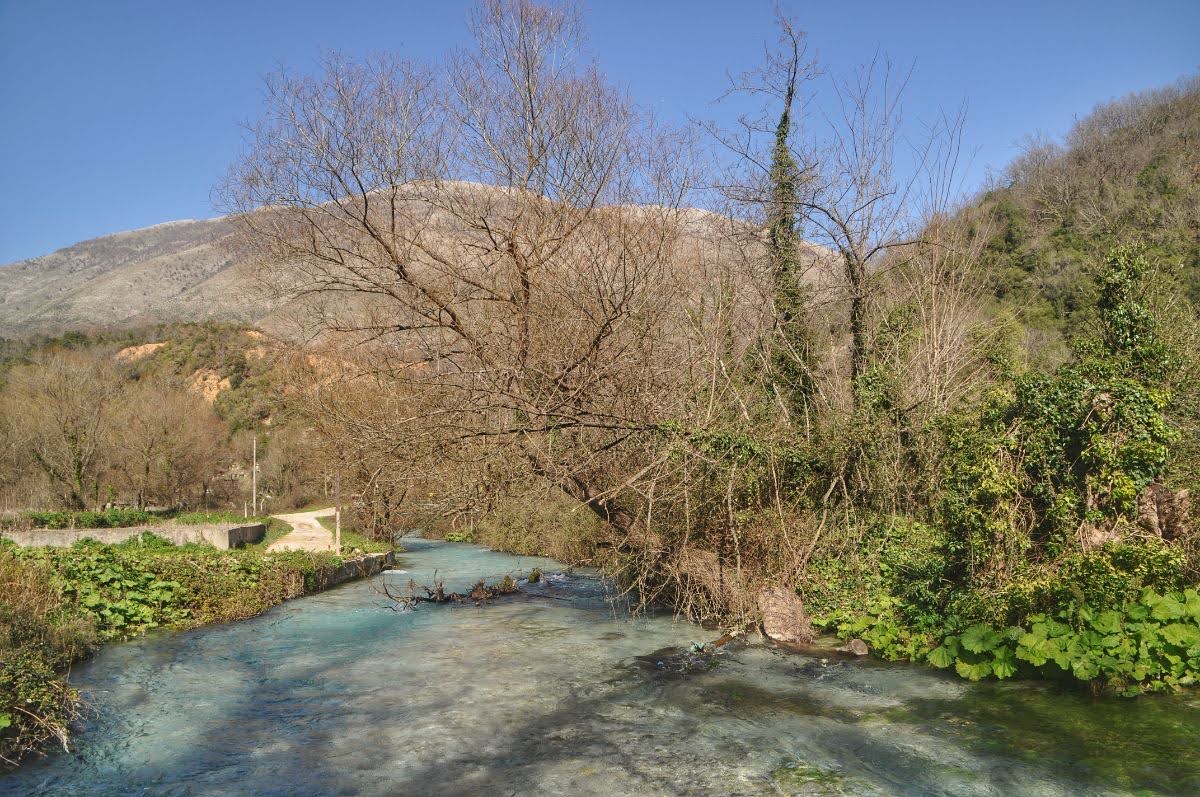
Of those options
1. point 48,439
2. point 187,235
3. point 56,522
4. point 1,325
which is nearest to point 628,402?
point 56,522

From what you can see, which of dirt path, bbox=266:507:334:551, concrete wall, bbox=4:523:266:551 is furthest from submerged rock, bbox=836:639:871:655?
concrete wall, bbox=4:523:266:551

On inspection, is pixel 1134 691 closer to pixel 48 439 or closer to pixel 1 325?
pixel 48 439

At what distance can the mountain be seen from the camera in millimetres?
91688

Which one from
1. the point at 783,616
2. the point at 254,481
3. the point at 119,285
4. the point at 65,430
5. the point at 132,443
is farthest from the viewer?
the point at 119,285

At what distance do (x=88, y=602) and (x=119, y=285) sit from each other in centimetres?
12533

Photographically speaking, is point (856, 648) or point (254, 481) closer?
point (856, 648)

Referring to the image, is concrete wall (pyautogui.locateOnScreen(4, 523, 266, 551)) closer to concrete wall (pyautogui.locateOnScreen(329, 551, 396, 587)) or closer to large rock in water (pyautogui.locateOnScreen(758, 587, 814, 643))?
concrete wall (pyautogui.locateOnScreen(329, 551, 396, 587))

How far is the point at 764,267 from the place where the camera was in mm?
14320

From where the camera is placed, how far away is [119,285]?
385 feet

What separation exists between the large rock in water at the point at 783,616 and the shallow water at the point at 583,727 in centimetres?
68

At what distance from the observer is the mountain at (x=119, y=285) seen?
91688 millimetres

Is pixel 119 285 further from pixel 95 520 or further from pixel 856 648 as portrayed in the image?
pixel 856 648

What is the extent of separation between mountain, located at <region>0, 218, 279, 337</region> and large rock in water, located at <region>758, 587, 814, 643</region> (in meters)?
57.5

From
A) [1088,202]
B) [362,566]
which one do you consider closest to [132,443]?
[362,566]
